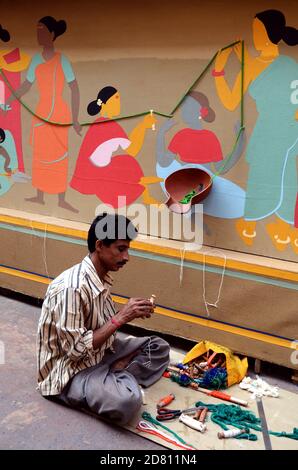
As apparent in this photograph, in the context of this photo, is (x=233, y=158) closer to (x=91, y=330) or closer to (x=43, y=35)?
(x=91, y=330)

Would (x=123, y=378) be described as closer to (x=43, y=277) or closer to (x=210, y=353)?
(x=210, y=353)

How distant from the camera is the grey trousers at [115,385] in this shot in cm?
275

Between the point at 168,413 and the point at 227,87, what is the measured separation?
7.18 ft

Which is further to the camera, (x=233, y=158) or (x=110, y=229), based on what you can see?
(x=233, y=158)

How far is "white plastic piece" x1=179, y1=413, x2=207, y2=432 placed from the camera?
2775 millimetres

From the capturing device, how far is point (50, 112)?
445cm

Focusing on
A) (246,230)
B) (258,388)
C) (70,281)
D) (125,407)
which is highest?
(246,230)

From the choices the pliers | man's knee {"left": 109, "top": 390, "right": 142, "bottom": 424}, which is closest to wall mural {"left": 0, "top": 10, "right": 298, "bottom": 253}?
the pliers

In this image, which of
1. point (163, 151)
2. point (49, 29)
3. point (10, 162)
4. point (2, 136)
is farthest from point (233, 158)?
point (2, 136)

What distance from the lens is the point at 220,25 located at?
3516 mm

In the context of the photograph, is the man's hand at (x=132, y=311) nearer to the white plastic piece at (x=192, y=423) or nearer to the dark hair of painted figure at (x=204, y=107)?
the white plastic piece at (x=192, y=423)

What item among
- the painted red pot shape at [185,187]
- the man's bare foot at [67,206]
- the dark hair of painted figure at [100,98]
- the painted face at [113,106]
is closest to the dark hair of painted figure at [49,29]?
the dark hair of painted figure at [100,98]

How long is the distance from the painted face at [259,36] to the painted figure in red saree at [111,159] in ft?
3.08

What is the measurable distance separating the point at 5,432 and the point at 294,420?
1624 mm
